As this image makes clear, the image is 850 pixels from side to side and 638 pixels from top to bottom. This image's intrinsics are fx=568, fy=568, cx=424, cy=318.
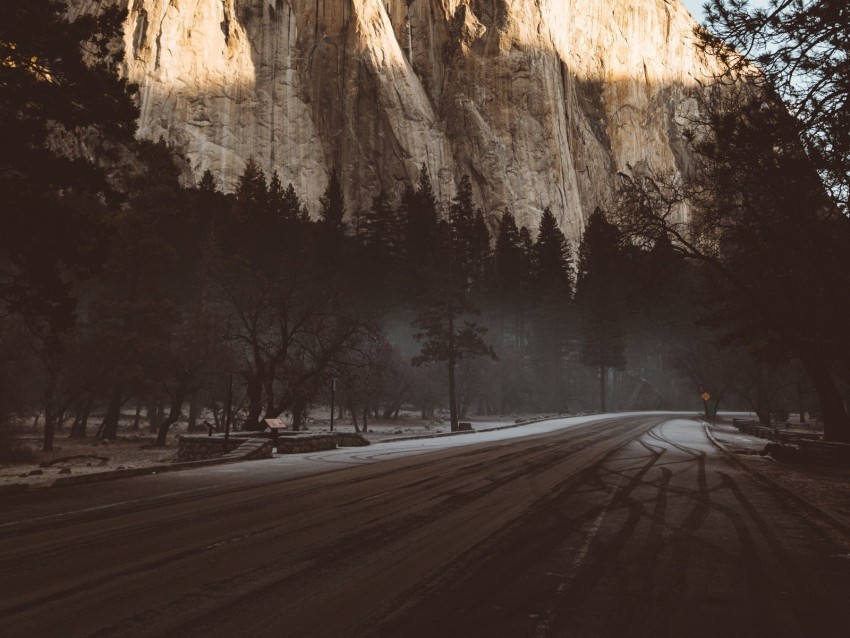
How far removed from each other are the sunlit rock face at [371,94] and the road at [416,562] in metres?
75.2

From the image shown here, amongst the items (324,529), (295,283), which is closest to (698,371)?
(295,283)

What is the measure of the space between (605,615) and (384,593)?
1.69 m

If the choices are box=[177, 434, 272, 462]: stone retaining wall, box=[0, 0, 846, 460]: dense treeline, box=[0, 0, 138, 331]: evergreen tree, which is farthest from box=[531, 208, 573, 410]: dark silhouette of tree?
box=[0, 0, 138, 331]: evergreen tree

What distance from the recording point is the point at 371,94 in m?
89.1

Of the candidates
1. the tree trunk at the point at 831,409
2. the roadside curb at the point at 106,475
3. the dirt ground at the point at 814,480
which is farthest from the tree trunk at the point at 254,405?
the tree trunk at the point at 831,409

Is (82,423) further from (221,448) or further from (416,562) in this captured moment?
(416,562)

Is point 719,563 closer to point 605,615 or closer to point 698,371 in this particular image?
point 605,615

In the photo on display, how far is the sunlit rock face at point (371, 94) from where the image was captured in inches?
3147

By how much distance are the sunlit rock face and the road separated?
247ft

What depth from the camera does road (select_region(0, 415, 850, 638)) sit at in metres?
3.97

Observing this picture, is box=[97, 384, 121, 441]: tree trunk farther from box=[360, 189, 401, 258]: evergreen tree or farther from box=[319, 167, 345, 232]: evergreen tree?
box=[360, 189, 401, 258]: evergreen tree

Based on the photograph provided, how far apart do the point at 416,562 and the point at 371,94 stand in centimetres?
9200

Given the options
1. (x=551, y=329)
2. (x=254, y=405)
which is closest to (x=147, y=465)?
(x=254, y=405)

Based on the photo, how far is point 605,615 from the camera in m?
4.11
